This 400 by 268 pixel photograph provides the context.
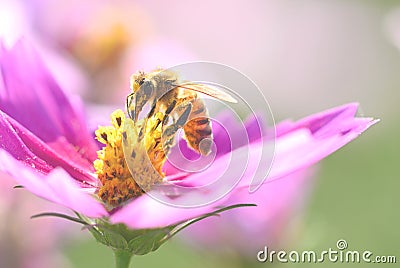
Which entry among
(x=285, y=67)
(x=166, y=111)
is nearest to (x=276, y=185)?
(x=166, y=111)

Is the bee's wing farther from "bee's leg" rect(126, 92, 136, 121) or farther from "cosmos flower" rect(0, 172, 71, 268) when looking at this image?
"cosmos flower" rect(0, 172, 71, 268)

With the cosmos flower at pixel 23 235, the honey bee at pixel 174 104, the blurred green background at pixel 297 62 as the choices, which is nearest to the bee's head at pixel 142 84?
the honey bee at pixel 174 104

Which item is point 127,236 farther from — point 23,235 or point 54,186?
point 23,235

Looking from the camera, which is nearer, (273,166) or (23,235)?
(273,166)

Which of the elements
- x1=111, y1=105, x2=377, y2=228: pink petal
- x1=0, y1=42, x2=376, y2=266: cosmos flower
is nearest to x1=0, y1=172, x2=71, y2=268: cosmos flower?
x1=0, y1=42, x2=376, y2=266: cosmos flower

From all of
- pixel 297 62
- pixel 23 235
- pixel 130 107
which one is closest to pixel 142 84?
pixel 130 107

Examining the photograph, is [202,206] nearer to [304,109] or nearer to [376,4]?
[304,109]
